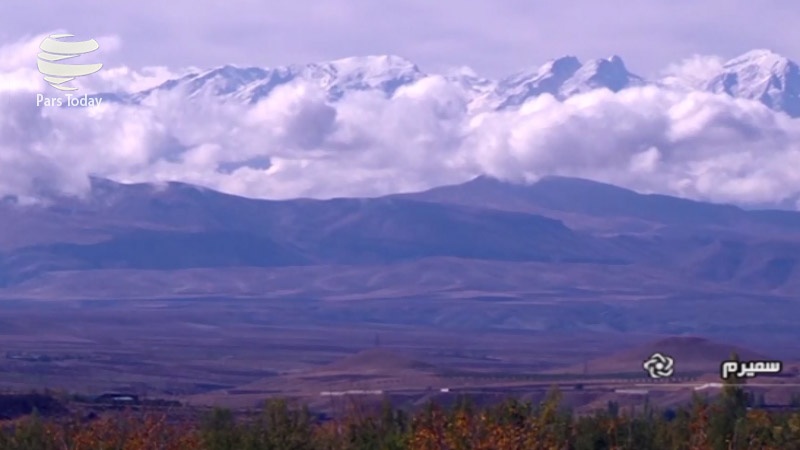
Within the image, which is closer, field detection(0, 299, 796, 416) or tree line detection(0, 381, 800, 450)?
tree line detection(0, 381, 800, 450)

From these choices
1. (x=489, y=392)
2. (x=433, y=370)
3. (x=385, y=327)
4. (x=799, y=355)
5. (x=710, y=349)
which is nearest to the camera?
(x=489, y=392)

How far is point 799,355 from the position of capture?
142m

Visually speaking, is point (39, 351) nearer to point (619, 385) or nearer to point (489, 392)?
point (489, 392)

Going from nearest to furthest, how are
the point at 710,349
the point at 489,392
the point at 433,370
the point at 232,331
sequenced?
the point at 489,392, the point at 710,349, the point at 433,370, the point at 232,331

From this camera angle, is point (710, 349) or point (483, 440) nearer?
point (483, 440)

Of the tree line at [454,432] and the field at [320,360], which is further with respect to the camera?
the field at [320,360]

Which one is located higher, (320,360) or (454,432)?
(320,360)

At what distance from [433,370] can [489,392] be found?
31.3 meters

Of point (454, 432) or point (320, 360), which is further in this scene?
point (320, 360)

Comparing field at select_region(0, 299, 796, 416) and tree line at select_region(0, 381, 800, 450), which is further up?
field at select_region(0, 299, 796, 416)

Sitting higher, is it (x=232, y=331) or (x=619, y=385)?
(x=232, y=331)

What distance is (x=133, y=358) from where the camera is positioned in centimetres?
14412

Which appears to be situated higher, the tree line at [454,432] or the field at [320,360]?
the field at [320,360]

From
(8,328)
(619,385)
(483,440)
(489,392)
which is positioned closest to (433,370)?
(489,392)
